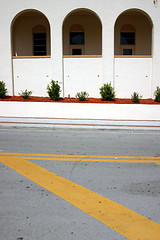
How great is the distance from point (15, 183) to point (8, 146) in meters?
3.32

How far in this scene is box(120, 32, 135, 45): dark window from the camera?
21062 mm

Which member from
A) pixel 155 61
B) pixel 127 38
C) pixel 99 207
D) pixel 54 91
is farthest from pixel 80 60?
pixel 99 207

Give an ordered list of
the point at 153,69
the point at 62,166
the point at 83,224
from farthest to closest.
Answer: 1. the point at 153,69
2. the point at 62,166
3. the point at 83,224

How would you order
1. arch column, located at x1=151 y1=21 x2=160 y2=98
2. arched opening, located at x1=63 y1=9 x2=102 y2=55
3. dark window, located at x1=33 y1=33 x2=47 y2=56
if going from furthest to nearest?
dark window, located at x1=33 y1=33 x2=47 y2=56 < arched opening, located at x1=63 y1=9 x2=102 y2=55 < arch column, located at x1=151 y1=21 x2=160 y2=98

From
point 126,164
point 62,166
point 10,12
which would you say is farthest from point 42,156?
point 10,12

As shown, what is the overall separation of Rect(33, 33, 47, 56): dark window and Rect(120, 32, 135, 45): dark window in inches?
252

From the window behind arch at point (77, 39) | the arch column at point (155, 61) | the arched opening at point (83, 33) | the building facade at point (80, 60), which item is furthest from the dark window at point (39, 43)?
the arch column at point (155, 61)

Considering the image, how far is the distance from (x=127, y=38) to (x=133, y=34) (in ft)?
1.82

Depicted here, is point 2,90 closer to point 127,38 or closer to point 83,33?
point 83,33

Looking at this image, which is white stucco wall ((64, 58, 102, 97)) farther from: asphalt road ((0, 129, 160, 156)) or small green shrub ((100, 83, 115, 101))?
asphalt road ((0, 129, 160, 156))

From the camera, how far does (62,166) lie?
641cm

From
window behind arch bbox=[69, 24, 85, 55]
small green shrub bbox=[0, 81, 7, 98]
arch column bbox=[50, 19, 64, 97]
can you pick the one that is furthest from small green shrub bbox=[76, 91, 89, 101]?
small green shrub bbox=[0, 81, 7, 98]

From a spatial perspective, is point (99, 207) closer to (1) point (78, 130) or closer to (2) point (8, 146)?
(2) point (8, 146)

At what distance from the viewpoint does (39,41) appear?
70.5 ft
